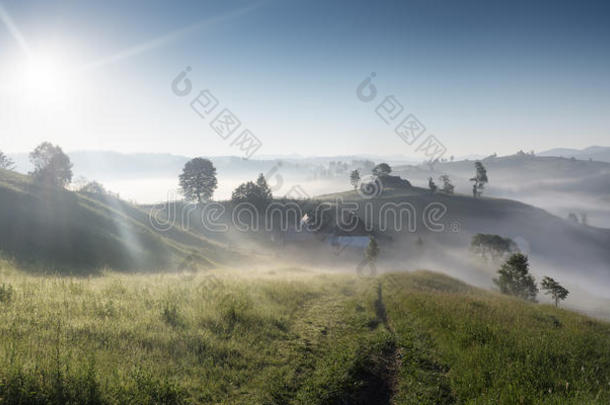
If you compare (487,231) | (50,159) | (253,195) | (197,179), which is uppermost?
(50,159)

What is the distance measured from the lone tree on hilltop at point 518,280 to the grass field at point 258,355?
29.9 meters

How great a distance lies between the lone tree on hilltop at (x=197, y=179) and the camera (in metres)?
86.8

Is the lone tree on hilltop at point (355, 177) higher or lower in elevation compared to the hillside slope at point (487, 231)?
higher

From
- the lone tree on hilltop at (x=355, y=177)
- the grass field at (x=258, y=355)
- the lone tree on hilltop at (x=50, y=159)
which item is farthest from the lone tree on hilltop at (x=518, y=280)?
the lone tree on hilltop at (x=355, y=177)

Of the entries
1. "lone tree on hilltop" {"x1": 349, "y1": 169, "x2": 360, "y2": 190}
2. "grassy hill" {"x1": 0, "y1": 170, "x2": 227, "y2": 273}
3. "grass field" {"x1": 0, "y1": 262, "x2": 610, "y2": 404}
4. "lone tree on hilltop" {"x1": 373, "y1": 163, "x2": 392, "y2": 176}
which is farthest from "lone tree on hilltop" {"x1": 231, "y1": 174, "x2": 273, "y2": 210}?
"lone tree on hilltop" {"x1": 373, "y1": 163, "x2": 392, "y2": 176}

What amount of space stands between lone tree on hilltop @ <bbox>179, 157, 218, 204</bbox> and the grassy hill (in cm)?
3718

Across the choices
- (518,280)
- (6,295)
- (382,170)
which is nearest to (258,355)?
(6,295)

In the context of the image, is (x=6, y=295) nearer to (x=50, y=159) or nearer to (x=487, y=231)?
(x=50, y=159)

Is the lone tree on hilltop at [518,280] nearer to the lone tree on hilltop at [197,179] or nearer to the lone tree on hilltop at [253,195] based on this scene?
the lone tree on hilltop at [253,195]

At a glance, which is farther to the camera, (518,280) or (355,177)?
(355,177)

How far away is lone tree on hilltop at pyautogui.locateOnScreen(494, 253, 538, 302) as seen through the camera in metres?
35.4

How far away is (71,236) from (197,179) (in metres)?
55.4

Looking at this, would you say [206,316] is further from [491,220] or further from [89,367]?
[491,220]

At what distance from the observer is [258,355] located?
7.77 m
